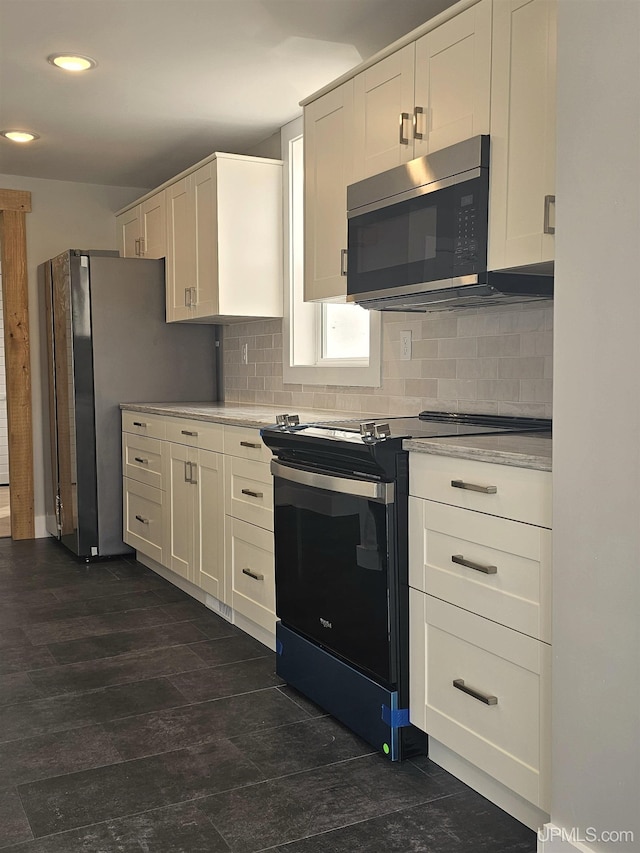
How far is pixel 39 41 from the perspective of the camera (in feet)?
10.5

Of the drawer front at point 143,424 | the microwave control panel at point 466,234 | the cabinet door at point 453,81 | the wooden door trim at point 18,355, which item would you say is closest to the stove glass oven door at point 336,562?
the microwave control panel at point 466,234

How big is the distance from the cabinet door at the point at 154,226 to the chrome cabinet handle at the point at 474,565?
3308 millimetres

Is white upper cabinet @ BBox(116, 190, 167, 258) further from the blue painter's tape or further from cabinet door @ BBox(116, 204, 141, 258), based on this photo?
the blue painter's tape

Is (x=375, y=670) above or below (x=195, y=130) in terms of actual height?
below

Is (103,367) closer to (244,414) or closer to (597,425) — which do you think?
(244,414)

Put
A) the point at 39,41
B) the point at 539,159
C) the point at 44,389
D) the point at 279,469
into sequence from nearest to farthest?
the point at 539,159, the point at 279,469, the point at 39,41, the point at 44,389

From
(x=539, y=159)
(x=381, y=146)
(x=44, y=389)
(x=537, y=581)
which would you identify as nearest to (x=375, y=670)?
(x=537, y=581)

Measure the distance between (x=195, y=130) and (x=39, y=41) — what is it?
3.99 ft

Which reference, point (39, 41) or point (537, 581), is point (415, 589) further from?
point (39, 41)

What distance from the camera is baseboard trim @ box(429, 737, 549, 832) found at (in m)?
2.00

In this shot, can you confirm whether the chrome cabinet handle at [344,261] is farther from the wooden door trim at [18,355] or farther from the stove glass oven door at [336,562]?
the wooden door trim at [18,355]

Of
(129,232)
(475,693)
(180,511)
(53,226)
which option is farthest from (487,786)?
(53,226)

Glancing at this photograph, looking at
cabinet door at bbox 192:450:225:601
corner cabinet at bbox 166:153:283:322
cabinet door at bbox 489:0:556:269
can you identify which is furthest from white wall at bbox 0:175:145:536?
cabinet door at bbox 489:0:556:269

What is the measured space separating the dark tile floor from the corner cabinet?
168cm
